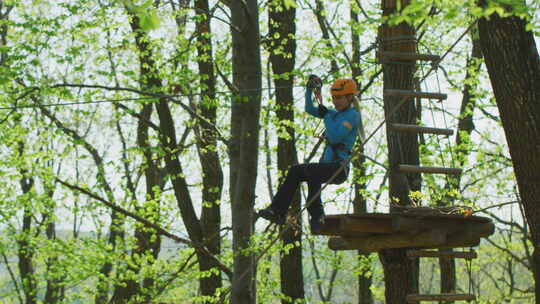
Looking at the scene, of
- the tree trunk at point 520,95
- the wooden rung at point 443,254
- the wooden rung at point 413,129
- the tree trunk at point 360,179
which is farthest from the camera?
the tree trunk at point 360,179

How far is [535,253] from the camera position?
238 inches

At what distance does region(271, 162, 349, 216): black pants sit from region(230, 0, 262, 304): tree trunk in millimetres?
369

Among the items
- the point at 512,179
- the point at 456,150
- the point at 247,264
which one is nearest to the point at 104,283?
the point at 456,150

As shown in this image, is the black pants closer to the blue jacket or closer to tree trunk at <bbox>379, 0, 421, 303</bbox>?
the blue jacket

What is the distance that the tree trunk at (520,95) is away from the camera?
526 cm

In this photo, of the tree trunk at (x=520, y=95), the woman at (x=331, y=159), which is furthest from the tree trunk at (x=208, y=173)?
the tree trunk at (x=520, y=95)

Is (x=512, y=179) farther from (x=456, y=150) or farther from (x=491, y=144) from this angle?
(x=456, y=150)

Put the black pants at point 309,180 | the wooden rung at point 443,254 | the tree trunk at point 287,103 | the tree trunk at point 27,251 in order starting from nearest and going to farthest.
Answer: the black pants at point 309,180, the wooden rung at point 443,254, the tree trunk at point 287,103, the tree trunk at point 27,251

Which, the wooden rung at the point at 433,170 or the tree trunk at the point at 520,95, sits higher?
the tree trunk at the point at 520,95

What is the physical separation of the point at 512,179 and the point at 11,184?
12240 mm

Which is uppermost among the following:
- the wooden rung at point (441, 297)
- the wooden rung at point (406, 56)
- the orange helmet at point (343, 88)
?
the wooden rung at point (406, 56)

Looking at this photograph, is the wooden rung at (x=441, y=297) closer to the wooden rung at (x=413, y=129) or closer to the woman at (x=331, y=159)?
the woman at (x=331, y=159)

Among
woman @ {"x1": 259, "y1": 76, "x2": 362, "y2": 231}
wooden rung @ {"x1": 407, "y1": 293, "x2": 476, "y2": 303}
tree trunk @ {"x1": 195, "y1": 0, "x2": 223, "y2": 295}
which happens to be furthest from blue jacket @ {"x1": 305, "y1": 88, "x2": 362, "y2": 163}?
tree trunk @ {"x1": 195, "y1": 0, "x2": 223, "y2": 295}

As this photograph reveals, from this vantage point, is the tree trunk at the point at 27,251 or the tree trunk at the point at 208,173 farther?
the tree trunk at the point at 27,251
